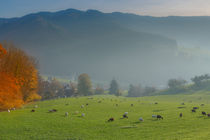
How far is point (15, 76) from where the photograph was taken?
5509cm

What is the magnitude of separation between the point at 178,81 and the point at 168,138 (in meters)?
148

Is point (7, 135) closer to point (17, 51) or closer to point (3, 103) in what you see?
point (3, 103)

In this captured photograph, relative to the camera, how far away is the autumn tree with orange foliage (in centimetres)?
4638

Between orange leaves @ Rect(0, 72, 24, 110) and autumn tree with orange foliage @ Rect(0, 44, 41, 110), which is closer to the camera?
orange leaves @ Rect(0, 72, 24, 110)

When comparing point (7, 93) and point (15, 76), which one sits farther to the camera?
point (15, 76)

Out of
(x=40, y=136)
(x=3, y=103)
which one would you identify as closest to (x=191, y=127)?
(x=40, y=136)

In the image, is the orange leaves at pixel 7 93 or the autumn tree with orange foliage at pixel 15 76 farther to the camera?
the autumn tree with orange foliage at pixel 15 76

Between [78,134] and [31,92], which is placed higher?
[31,92]

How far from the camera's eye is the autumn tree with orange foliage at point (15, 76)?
46384 mm

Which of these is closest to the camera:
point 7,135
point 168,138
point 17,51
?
point 168,138

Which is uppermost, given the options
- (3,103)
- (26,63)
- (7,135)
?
(26,63)

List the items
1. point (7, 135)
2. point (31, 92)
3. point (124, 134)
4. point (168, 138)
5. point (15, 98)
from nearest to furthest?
point (168, 138) < point (124, 134) < point (7, 135) < point (15, 98) < point (31, 92)

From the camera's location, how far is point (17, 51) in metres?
57.8

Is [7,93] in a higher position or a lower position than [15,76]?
lower
